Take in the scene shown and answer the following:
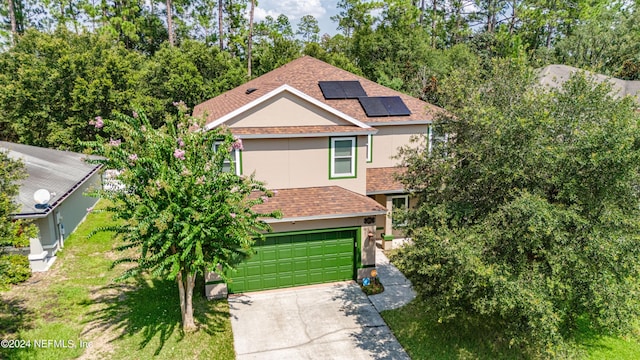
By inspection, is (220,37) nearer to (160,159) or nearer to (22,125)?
(22,125)

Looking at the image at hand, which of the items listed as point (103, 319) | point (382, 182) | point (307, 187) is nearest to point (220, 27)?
point (382, 182)

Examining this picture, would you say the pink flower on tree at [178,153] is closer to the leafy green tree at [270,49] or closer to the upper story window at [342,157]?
the upper story window at [342,157]

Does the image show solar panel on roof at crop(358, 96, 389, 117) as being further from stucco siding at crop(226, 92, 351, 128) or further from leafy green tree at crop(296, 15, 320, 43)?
leafy green tree at crop(296, 15, 320, 43)

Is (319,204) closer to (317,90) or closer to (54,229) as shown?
(317,90)

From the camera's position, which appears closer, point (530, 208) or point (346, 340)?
point (530, 208)

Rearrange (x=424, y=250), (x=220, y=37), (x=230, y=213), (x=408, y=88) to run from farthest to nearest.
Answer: (x=220, y=37) → (x=408, y=88) → (x=230, y=213) → (x=424, y=250)

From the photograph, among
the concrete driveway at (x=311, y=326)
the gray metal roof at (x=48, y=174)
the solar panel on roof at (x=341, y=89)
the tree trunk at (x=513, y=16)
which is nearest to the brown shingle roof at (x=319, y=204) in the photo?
the concrete driveway at (x=311, y=326)

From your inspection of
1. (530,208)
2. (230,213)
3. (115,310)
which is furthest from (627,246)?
(115,310)
